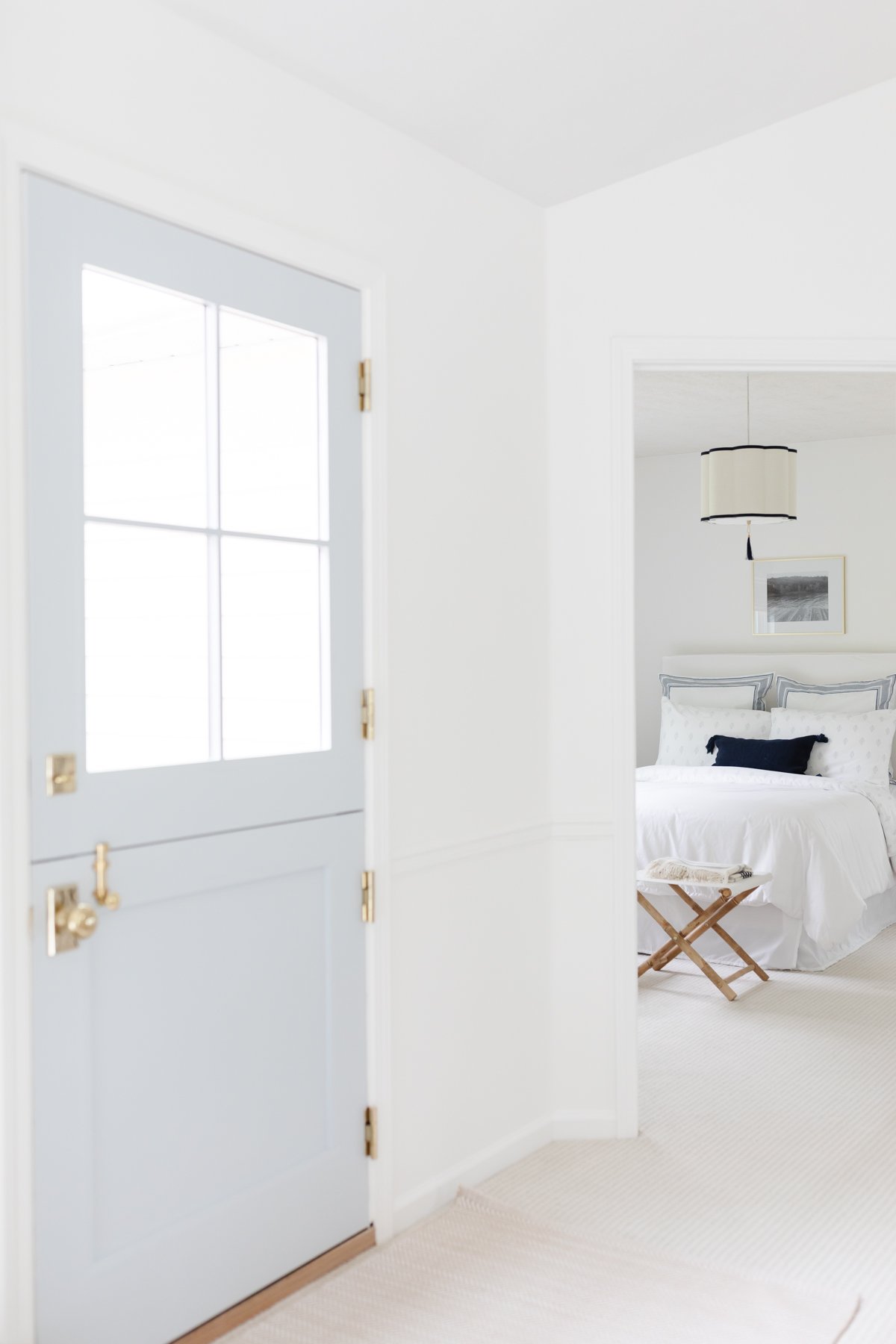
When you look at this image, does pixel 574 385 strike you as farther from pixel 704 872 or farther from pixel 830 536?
pixel 830 536

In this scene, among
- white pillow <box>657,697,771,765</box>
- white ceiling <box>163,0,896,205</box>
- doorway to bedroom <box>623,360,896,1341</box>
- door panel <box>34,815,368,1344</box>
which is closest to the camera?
door panel <box>34,815,368,1344</box>

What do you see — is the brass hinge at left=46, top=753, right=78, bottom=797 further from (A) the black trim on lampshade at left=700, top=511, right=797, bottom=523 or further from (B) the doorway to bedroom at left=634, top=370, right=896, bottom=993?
(A) the black trim on lampshade at left=700, top=511, right=797, bottom=523

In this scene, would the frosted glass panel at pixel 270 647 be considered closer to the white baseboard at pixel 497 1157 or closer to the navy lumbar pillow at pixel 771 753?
the white baseboard at pixel 497 1157

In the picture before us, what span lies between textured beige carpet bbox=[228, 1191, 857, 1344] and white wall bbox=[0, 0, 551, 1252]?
250mm

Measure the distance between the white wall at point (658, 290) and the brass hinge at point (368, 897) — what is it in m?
0.79

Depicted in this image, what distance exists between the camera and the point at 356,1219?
2.60m

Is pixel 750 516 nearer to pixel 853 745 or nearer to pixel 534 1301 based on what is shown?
pixel 853 745

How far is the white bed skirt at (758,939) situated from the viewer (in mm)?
4965

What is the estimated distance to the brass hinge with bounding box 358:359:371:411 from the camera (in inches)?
103

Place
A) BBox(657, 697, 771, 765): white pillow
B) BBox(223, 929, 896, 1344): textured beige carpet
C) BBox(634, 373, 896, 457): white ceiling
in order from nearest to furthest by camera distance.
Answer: BBox(223, 929, 896, 1344): textured beige carpet, BBox(634, 373, 896, 457): white ceiling, BBox(657, 697, 771, 765): white pillow

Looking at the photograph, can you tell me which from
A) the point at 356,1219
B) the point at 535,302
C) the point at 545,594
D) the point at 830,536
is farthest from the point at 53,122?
the point at 830,536

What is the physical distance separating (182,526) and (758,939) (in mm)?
3602

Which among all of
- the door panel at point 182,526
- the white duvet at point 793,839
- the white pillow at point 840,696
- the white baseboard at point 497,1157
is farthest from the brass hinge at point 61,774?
the white pillow at point 840,696

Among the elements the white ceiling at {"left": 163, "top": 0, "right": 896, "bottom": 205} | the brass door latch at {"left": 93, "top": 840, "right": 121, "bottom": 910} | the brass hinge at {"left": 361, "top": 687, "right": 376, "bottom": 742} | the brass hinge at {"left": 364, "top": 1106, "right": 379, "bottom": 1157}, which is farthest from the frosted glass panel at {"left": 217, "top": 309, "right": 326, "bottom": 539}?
the brass hinge at {"left": 364, "top": 1106, "right": 379, "bottom": 1157}
